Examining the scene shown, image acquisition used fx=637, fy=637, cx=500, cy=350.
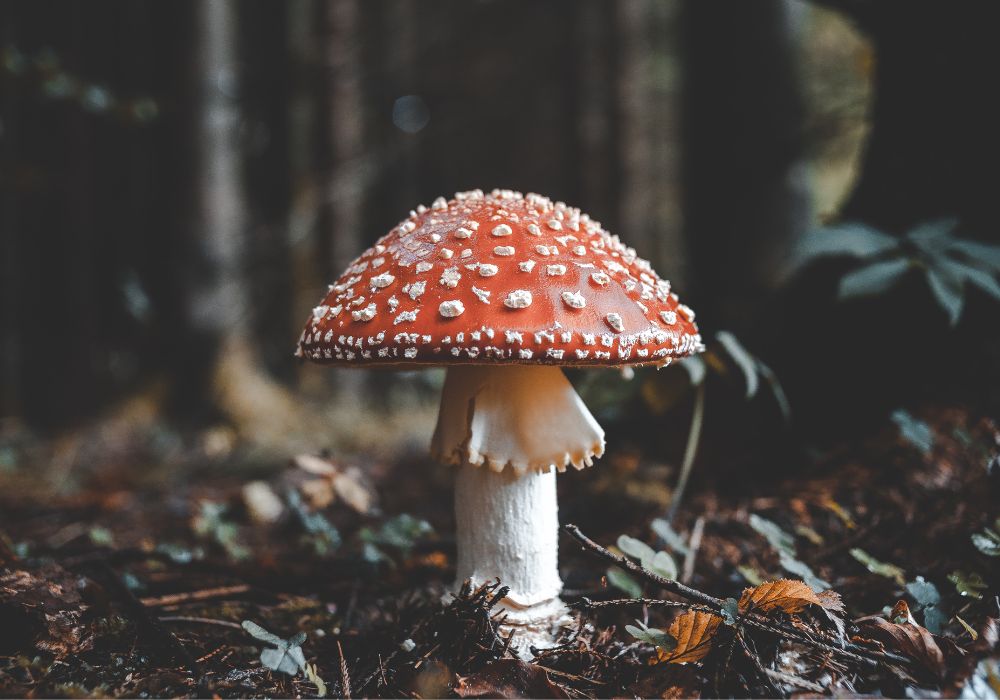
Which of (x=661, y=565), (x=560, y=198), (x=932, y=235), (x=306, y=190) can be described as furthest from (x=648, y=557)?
(x=560, y=198)

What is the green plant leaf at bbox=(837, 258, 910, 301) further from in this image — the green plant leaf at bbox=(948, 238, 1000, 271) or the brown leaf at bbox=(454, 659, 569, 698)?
the brown leaf at bbox=(454, 659, 569, 698)

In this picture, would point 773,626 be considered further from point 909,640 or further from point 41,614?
point 41,614

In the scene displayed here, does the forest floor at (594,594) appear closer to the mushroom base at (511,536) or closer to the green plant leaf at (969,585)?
the green plant leaf at (969,585)

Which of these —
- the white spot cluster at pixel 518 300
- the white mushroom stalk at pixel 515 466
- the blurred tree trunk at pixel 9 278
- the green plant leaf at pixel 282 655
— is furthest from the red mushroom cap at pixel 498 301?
the blurred tree trunk at pixel 9 278

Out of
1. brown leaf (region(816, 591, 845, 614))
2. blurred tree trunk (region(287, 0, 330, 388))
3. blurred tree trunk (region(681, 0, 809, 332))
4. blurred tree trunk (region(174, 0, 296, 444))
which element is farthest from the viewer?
blurred tree trunk (region(287, 0, 330, 388))

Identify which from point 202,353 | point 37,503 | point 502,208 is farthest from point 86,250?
point 502,208

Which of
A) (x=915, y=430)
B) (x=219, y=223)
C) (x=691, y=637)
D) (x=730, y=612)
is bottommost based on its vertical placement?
(x=691, y=637)

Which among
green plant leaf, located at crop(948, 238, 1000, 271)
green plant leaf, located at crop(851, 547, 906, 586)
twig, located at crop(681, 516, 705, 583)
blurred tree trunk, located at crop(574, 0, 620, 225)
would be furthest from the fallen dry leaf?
blurred tree trunk, located at crop(574, 0, 620, 225)
